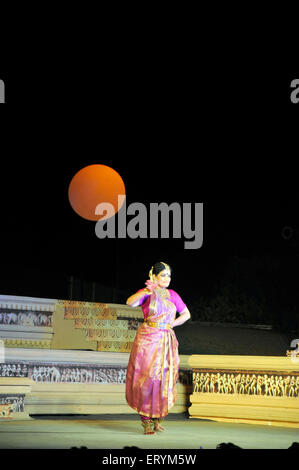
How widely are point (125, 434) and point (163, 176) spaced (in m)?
10.0

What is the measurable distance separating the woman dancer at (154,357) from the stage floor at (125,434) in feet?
0.84

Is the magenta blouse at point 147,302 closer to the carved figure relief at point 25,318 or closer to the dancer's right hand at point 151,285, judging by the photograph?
the dancer's right hand at point 151,285

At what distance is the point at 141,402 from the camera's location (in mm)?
6859

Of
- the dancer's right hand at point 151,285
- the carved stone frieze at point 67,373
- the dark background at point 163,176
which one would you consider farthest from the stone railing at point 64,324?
the dancer's right hand at point 151,285

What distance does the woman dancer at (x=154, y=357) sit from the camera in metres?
6.85

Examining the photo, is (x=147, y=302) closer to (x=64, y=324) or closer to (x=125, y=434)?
(x=125, y=434)

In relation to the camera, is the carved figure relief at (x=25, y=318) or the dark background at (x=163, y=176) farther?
the dark background at (x=163, y=176)

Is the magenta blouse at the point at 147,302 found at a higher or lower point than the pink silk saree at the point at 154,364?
higher

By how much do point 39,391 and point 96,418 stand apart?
0.77 m

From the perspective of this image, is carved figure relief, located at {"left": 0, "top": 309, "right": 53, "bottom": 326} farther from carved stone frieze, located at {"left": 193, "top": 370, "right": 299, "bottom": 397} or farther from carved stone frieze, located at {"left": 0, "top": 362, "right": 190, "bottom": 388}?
carved stone frieze, located at {"left": 193, "top": 370, "right": 299, "bottom": 397}

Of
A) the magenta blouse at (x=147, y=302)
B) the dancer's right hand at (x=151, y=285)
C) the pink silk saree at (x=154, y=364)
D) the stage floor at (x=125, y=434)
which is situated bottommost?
the stage floor at (x=125, y=434)

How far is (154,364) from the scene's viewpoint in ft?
22.5

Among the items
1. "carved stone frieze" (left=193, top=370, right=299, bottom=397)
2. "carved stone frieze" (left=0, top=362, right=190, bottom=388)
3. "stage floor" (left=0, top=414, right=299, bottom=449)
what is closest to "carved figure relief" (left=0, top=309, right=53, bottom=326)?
"carved stone frieze" (left=0, top=362, right=190, bottom=388)

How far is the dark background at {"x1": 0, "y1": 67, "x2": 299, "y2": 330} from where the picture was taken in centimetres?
1402
